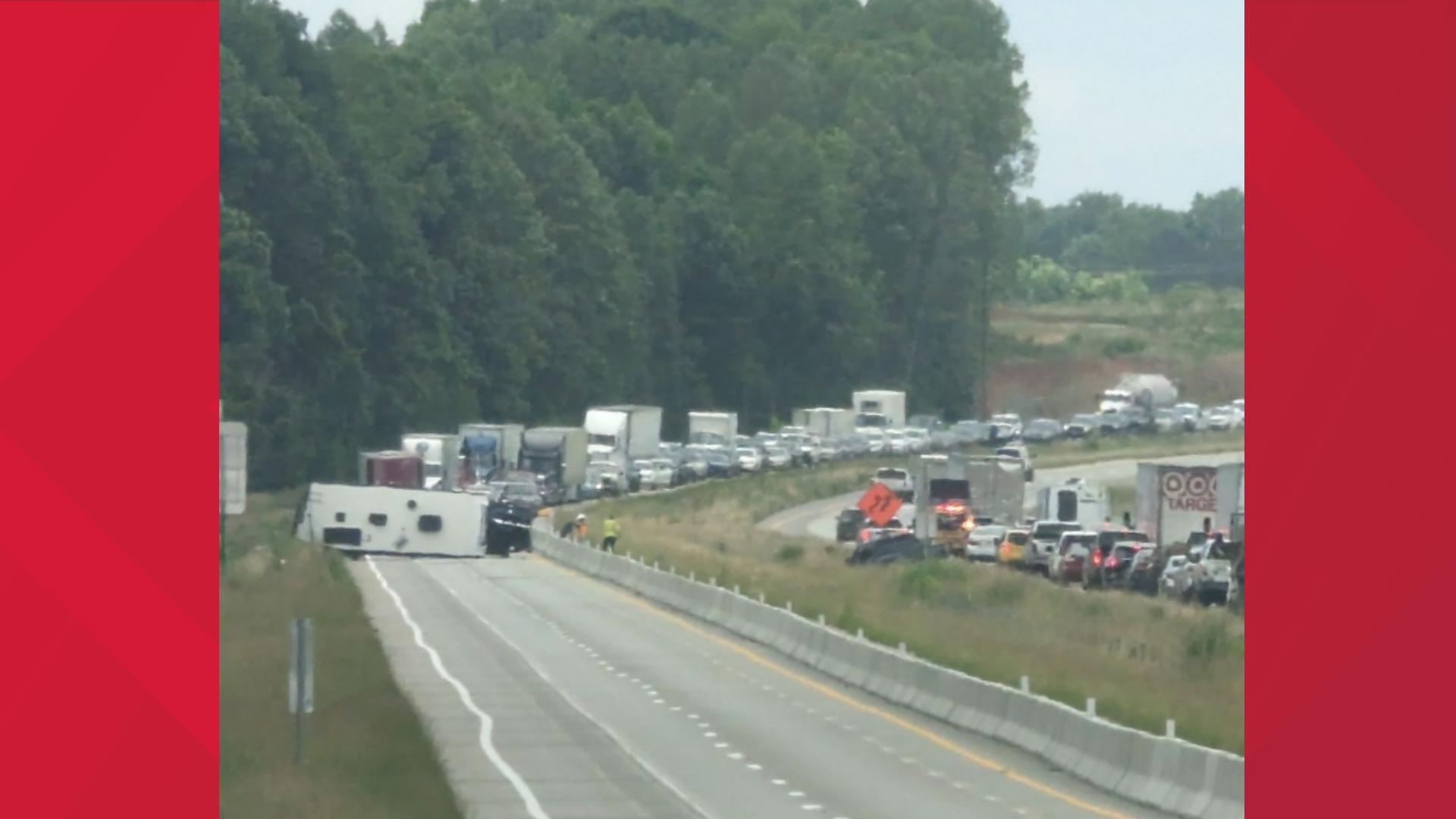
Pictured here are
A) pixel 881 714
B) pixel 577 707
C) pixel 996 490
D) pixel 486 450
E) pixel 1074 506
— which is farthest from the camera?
pixel 486 450

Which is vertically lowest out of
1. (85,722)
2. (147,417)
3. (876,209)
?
(85,722)

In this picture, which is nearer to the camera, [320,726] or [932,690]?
[320,726]

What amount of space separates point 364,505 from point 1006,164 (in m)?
97.2

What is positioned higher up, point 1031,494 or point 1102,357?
point 1102,357

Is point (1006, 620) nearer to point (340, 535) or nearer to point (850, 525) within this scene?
point (340, 535)

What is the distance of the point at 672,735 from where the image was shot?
29.5m

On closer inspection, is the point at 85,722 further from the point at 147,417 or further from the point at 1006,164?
the point at 1006,164

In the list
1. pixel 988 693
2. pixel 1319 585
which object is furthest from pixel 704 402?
pixel 1319 585

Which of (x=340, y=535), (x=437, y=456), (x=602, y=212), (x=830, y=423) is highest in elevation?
(x=602, y=212)

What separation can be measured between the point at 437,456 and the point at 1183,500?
29206 millimetres

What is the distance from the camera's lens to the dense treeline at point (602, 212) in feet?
310

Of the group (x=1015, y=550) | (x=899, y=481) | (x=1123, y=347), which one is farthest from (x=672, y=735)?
(x=1123, y=347)

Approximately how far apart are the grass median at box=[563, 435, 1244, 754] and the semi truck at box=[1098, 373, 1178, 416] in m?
48.3

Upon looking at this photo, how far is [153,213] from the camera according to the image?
10.4 meters
